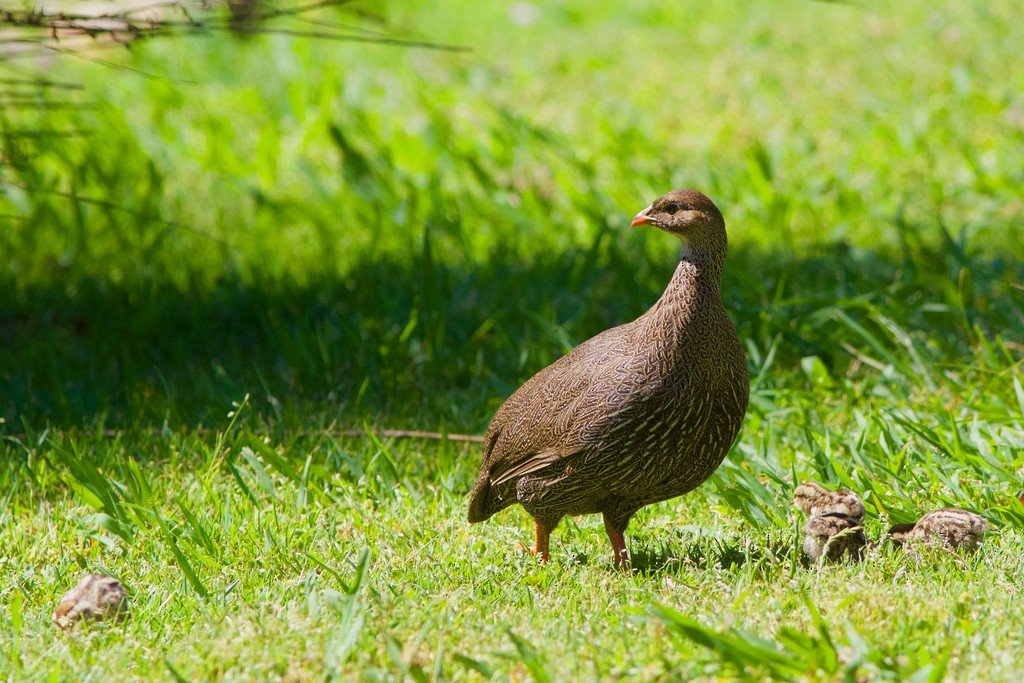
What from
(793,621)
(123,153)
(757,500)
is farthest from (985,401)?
(123,153)

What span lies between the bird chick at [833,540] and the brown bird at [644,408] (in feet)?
1.06

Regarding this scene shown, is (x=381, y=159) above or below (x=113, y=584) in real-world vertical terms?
above

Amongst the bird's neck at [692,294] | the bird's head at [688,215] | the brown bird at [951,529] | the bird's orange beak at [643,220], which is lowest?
the brown bird at [951,529]

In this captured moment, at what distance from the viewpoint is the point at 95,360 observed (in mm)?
5449

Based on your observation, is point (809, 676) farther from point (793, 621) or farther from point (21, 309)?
point (21, 309)

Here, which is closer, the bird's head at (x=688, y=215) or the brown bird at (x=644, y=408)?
the brown bird at (x=644, y=408)

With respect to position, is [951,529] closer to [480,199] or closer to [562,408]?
[562,408]

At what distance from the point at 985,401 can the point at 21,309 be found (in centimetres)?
437

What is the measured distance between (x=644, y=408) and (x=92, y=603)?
5.06 ft

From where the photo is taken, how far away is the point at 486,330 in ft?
17.6

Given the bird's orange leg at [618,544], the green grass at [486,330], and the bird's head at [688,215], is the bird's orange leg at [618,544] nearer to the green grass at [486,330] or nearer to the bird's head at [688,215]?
the green grass at [486,330]

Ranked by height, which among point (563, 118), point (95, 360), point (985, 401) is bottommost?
point (95, 360)

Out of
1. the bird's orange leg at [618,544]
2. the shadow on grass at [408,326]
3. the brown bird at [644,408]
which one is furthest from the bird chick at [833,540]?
the shadow on grass at [408,326]

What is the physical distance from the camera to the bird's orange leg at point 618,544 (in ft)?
11.7
